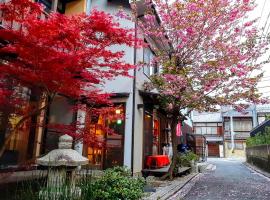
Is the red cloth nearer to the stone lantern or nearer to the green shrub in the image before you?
the green shrub

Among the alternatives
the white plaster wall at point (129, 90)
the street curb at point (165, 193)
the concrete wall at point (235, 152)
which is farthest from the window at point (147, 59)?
Result: the concrete wall at point (235, 152)

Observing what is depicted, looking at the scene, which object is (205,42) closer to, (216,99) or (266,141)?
(216,99)

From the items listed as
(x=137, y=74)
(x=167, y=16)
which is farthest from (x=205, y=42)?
(x=137, y=74)

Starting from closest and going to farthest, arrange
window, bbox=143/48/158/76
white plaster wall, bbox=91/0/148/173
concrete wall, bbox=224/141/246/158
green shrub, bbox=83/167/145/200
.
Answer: green shrub, bbox=83/167/145/200
white plaster wall, bbox=91/0/148/173
window, bbox=143/48/158/76
concrete wall, bbox=224/141/246/158

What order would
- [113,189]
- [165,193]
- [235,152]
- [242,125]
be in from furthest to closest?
[242,125] < [235,152] < [165,193] < [113,189]

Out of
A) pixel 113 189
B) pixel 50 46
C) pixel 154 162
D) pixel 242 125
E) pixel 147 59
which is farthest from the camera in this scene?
pixel 242 125

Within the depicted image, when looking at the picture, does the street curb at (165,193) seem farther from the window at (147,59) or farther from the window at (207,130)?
the window at (207,130)

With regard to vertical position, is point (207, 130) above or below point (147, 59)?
below

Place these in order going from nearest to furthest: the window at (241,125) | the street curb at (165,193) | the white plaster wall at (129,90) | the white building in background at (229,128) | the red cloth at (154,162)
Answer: the street curb at (165,193), the white plaster wall at (129,90), the red cloth at (154,162), the white building in background at (229,128), the window at (241,125)

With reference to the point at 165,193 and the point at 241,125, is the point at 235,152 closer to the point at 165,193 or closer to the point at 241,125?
the point at 241,125

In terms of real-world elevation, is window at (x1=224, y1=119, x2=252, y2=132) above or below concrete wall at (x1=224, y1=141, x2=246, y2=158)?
above

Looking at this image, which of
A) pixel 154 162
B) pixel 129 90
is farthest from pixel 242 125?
pixel 129 90

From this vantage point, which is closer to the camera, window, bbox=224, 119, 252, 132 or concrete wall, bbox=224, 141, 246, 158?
concrete wall, bbox=224, 141, 246, 158

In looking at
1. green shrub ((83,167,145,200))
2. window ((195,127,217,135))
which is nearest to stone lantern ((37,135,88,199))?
green shrub ((83,167,145,200))
